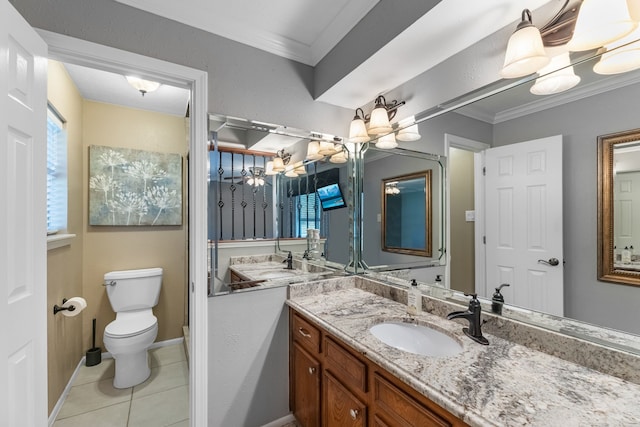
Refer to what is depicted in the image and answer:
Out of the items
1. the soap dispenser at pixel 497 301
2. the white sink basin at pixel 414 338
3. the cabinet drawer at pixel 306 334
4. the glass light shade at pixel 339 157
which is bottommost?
the cabinet drawer at pixel 306 334

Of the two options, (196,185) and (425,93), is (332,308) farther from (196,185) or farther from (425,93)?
(425,93)

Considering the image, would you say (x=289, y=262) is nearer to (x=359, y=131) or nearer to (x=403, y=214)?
(x=403, y=214)

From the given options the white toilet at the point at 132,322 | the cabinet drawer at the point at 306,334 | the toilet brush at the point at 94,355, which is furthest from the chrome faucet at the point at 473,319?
the toilet brush at the point at 94,355

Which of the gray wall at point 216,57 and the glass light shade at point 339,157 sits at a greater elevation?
the gray wall at point 216,57

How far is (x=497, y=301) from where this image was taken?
121 cm

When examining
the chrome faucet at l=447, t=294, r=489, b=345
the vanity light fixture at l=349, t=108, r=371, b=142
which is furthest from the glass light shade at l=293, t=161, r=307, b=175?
the chrome faucet at l=447, t=294, r=489, b=345

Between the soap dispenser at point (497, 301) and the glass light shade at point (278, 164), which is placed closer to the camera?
the soap dispenser at point (497, 301)

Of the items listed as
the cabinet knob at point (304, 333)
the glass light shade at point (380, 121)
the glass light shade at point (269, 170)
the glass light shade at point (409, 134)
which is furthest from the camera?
the glass light shade at point (269, 170)

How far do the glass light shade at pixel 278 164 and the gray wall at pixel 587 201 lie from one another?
4.74 ft

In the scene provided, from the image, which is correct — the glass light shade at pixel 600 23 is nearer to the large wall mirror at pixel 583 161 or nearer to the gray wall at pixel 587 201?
the large wall mirror at pixel 583 161

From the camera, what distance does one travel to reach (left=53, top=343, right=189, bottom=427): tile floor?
6.15 feet

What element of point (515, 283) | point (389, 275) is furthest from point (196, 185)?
point (515, 283)

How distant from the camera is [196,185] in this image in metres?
1.56

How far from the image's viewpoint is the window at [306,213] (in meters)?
2.08
